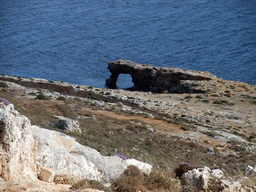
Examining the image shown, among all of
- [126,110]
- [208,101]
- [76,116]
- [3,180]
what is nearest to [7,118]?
[3,180]

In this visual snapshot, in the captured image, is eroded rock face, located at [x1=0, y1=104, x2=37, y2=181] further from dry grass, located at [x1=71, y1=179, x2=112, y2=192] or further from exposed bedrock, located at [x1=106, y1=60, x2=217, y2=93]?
exposed bedrock, located at [x1=106, y1=60, x2=217, y2=93]

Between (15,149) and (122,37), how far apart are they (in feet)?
403

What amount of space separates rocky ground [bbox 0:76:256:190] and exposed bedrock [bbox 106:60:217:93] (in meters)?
10.1

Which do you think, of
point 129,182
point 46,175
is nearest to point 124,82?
point 129,182

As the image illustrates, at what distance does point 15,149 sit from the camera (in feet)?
23.2

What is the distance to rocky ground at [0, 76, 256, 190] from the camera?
18.8 m

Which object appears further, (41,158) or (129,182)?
(129,182)

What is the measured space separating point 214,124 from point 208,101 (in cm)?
1290

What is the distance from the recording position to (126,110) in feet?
111

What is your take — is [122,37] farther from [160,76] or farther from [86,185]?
[86,185]

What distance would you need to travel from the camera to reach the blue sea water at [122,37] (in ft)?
316

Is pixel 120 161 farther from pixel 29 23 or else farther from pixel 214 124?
pixel 29 23

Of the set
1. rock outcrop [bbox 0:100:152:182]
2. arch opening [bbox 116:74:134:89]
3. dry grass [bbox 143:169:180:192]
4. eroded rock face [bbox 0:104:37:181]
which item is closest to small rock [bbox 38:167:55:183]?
rock outcrop [bbox 0:100:152:182]

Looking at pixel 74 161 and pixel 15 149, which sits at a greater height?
pixel 15 149
